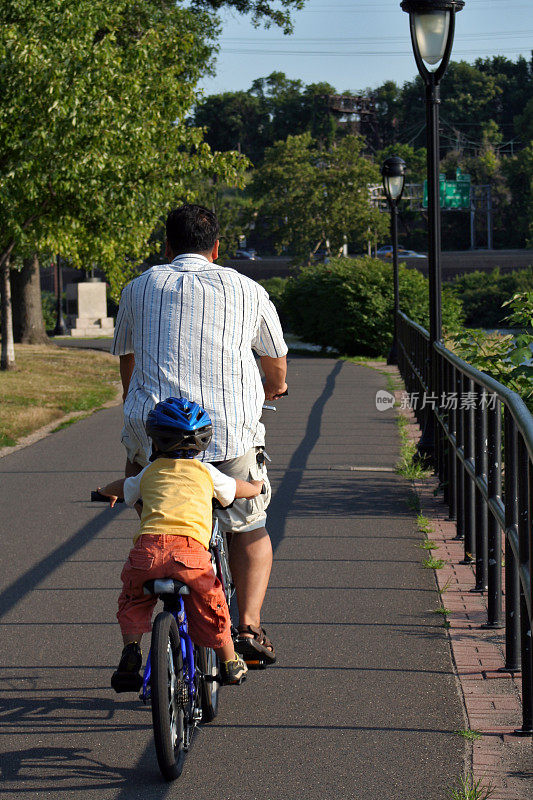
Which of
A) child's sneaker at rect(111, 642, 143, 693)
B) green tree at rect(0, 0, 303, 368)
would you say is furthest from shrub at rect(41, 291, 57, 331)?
child's sneaker at rect(111, 642, 143, 693)

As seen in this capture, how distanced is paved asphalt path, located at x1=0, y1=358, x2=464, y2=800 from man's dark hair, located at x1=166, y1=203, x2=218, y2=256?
1.79m

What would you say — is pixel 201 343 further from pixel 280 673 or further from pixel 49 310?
pixel 49 310

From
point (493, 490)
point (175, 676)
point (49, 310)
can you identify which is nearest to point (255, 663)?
point (175, 676)

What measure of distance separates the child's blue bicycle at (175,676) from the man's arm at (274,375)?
61 centimetres

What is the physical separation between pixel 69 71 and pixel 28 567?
11.0m

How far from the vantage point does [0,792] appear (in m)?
3.52

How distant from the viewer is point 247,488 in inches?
154

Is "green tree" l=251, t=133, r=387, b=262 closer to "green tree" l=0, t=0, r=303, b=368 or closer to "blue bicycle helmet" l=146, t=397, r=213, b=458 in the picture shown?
"green tree" l=0, t=0, r=303, b=368

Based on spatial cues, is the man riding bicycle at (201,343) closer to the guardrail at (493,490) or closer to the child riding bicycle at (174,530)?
the child riding bicycle at (174,530)

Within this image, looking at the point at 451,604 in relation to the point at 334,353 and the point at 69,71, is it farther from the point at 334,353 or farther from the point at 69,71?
the point at 334,353

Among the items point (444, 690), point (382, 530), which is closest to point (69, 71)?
point (382, 530)

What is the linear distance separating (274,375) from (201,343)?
45 centimetres

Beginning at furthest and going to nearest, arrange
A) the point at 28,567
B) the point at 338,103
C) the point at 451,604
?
the point at 338,103 → the point at 28,567 → the point at 451,604

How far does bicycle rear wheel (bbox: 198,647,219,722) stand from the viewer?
12.7ft
